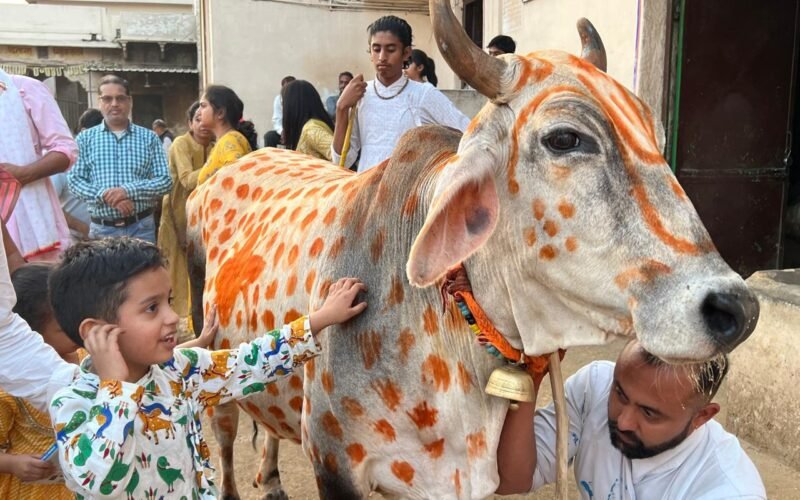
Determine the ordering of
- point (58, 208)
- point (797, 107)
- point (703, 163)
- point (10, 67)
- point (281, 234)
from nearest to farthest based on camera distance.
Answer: point (281, 234) < point (58, 208) < point (703, 163) < point (797, 107) < point (10, 67)

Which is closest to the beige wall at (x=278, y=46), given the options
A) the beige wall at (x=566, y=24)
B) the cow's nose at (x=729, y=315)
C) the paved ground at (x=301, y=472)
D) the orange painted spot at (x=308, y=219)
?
the beige wall at (x=566, y=24)

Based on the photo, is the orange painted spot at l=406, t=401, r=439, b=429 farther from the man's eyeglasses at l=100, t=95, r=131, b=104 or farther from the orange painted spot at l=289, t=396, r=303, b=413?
the man's eyeglasses at l=100, t=95, r=131, b=104

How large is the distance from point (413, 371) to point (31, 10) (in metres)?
22.7

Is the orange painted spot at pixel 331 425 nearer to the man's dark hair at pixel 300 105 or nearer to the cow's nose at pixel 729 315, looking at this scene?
the cow's nose at pixel 729 315

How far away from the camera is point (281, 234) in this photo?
9.45 feet

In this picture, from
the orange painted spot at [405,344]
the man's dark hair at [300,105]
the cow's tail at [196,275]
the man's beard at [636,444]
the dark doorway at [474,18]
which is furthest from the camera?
the dark doorway at [474,18]

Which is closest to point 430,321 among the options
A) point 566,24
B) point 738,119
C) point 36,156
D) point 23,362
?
point 23,362

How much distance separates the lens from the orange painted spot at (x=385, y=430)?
82.4 inches

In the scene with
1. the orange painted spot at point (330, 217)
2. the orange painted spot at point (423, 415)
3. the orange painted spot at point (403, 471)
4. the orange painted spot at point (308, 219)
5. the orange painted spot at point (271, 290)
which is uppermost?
the orange painted spot at point (330, 217)

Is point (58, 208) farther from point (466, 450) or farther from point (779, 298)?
point (779, 298)

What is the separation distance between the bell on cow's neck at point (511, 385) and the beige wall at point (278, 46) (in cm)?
1325

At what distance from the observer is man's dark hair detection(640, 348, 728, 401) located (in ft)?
5.56

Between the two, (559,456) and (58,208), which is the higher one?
(58,208)

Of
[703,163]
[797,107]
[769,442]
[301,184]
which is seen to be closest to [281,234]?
[301,184]
